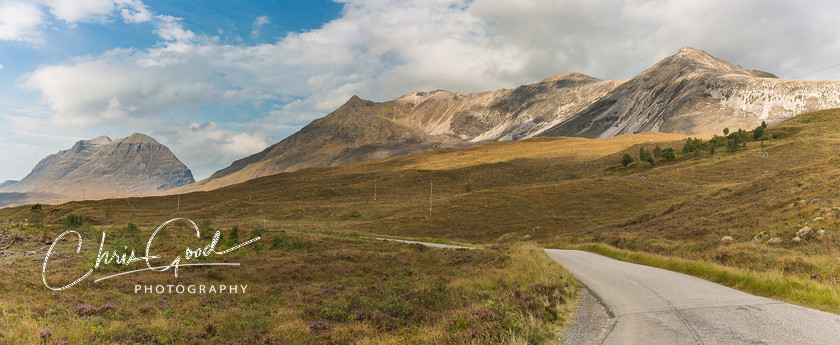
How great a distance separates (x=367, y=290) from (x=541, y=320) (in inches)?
364

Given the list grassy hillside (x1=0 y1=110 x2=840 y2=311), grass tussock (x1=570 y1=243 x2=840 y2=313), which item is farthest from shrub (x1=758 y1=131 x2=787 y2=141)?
grass tussock (x1=570 y1=243 x2=840 y2=313)

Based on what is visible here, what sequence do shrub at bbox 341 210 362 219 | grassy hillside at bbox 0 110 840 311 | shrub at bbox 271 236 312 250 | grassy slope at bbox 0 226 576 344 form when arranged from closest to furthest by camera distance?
1. grassy slope at bbox 0 226 576 344
2. grassy hillside at bbox 0 110 840 311
3. shrub at bbox 271 236 312 250
4. shrub at bbox 341 210 362 219

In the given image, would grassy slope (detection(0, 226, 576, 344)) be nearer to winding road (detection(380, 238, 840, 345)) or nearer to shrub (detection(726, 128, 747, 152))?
winding road (detection(380, 238, 840, 345))

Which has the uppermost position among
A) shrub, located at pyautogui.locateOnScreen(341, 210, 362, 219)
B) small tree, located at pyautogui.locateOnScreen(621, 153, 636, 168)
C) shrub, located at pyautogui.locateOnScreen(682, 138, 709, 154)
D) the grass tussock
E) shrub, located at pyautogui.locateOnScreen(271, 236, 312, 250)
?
shrub, located at pyautogui.locateOnScreen(682, 138, 709, 154)

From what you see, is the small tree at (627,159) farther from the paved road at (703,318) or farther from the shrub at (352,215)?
the paved road at (703,318)

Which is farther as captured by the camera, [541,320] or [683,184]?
[683,184]

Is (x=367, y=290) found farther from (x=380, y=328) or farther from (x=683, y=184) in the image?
(x=683, y=184)

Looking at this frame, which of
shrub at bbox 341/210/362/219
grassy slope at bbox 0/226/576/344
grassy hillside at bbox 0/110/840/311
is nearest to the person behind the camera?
grassy slope at bbox 0/226/576/344

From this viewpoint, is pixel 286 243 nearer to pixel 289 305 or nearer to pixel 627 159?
pixel 289 305

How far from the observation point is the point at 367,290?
1727 centimetres

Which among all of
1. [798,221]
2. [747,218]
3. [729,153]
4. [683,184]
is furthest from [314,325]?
[729,153]

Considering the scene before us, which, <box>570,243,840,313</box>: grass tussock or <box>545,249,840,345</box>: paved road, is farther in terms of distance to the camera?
<box>570,243,840,313</box>: grass tussock

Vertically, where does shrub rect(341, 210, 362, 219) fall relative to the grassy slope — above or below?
below

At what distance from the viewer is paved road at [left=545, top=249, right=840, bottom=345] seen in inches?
312
